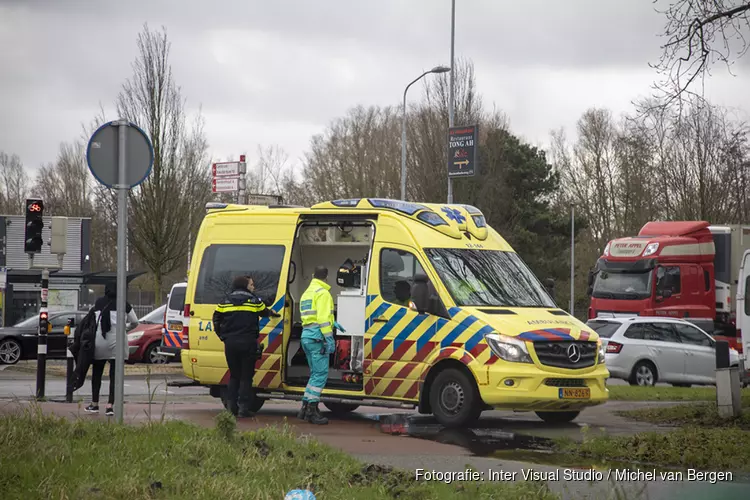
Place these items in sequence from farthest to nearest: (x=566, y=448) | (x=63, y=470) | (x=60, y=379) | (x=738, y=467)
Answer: (x=60, y=379), (x=566, y=448), (x=738, y=467), (x=63, y=470)

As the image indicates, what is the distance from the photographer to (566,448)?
10.6 m

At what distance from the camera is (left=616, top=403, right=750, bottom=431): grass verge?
12.6 meters

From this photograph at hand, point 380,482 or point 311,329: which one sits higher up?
point 311,329

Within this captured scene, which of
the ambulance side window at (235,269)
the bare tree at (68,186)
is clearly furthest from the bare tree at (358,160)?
the ambulance side window at (235,269)

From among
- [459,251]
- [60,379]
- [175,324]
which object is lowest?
[60,379]

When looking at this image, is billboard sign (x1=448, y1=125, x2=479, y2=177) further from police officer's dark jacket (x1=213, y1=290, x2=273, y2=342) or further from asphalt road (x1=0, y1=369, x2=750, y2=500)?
police officer's dark jacket (x1=213, y1=290, x2=273, y2=342)

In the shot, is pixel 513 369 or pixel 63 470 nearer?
pixel 63 470

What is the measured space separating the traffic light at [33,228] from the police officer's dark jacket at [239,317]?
6.03m

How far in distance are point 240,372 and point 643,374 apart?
36.9 feet

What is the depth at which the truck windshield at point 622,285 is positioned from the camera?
28.5 meters

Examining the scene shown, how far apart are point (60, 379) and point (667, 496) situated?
58.4 ft

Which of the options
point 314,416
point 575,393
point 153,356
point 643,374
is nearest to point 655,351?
point 643,374

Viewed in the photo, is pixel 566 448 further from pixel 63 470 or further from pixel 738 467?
pixel 63 470

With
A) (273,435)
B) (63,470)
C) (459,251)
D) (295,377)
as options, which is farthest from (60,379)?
(63,470)
